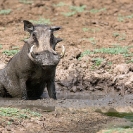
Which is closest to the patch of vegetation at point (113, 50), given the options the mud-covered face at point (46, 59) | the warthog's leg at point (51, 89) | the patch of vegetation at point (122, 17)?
the patch of vegetation at point (122, 17)

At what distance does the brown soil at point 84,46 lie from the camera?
8789 mm

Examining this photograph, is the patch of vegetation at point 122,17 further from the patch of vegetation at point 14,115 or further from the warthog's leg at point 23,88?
the patch of vegetation at point 14,115

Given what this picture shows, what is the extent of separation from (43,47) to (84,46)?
366 cm

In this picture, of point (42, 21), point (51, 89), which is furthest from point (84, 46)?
point (51, 89)

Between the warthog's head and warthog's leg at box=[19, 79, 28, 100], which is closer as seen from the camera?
the warthog's head

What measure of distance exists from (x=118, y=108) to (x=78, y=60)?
3139 millimetres

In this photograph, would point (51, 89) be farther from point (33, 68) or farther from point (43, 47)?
point (43, 47)

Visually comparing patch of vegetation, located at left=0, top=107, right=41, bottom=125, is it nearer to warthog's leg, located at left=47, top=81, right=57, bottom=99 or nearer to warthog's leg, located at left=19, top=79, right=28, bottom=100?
warthog's leg, located at left=19, top=79, right=28, bottom=100

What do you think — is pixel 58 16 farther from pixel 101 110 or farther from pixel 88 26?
pixel 101 110

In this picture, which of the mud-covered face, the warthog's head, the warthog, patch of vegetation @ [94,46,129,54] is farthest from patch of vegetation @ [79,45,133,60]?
the mud-covered face

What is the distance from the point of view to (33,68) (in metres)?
10.8

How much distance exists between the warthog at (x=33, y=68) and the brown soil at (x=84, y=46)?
1054mm

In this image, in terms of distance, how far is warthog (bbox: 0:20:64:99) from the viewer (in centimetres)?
1041

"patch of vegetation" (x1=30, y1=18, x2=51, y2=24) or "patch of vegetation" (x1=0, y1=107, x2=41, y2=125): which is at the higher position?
"patch of vegetation" (x1=0, y1=107, x2=41, y2=125)
